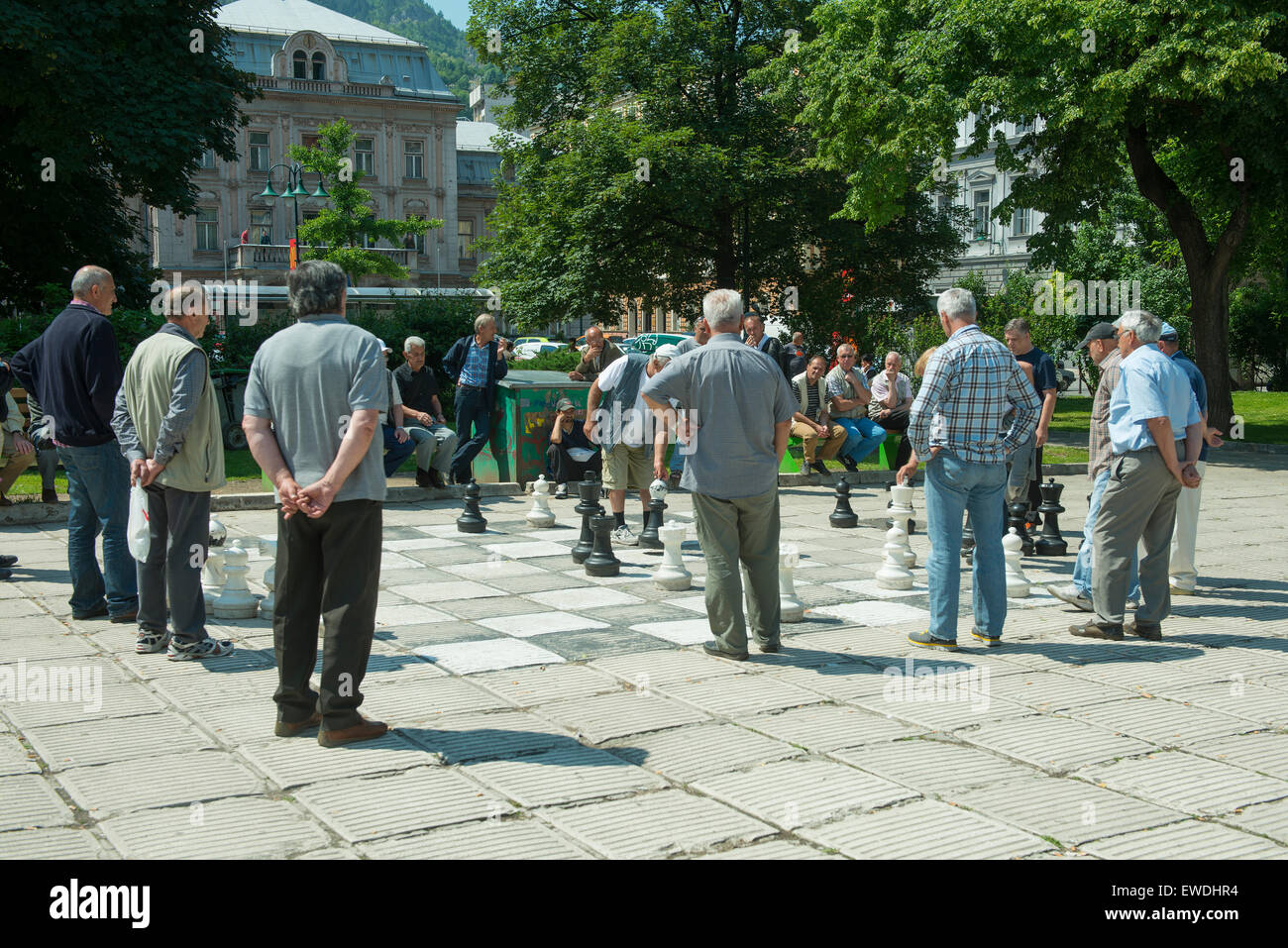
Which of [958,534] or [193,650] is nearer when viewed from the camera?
[193,650]

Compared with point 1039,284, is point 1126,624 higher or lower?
lower

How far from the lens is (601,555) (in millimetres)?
9125

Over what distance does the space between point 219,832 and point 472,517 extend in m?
7.26

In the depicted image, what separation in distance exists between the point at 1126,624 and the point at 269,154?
6527cm

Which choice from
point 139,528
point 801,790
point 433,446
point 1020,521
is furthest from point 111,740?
point 433,446

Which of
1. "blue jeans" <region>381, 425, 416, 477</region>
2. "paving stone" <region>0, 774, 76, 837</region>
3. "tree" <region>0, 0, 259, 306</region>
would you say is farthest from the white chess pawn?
→ "tree" <region>0, 0, 259, 306</region>

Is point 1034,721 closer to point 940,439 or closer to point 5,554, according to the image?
point 940,439

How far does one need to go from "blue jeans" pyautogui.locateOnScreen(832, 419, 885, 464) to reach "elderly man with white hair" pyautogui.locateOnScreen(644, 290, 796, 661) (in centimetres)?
869

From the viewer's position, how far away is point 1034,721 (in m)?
5.50

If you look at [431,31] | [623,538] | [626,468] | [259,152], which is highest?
[431,31]

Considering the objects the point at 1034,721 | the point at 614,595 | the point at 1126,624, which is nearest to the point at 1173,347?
the point at 1126,624

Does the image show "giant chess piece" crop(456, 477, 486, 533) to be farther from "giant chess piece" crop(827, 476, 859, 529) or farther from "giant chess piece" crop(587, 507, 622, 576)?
"giant chess piece" crop(827, 476, 859, 529)

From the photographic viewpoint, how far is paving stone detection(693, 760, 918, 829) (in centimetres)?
435

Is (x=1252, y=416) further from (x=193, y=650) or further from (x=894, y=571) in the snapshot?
(x=193, y=650)
